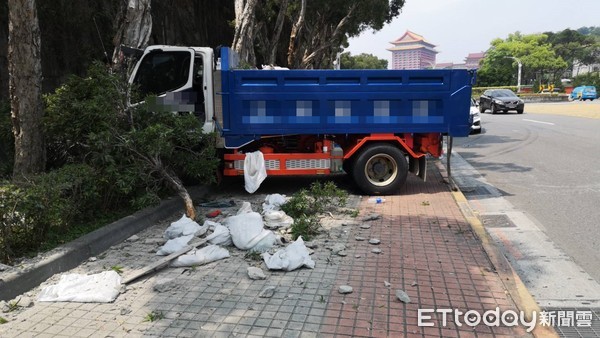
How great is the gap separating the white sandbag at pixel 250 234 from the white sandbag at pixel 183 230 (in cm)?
41

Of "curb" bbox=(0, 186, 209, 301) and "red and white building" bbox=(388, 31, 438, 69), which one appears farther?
"red and white building" bbox=(388, 31, 438, 69)

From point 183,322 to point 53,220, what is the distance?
1977mm

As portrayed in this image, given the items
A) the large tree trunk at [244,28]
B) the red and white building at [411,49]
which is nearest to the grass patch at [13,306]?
the large tree trunk at [244,28]

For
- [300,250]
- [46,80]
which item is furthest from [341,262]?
[46,80]

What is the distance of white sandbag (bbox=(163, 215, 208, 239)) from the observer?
18.2 ft

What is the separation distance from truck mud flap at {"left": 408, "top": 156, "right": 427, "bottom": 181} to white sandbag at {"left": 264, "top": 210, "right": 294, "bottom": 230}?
3.09 m

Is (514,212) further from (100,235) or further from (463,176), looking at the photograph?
(100,235)

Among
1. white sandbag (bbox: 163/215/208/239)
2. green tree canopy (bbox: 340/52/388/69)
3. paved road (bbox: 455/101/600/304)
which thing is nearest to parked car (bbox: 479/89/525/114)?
paved road (bbox: 455/101/600/304)

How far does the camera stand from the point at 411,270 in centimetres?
471

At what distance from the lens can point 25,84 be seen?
600 cm

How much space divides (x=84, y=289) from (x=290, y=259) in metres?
1.88

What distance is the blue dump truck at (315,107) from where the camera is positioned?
7570 mm

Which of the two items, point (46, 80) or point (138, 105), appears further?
point (46, 80)

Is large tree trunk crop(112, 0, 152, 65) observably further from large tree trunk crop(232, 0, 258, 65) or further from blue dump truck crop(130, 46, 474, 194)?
large tree trunk crop(232, 0, 258, 65)
